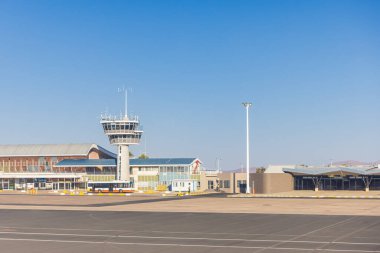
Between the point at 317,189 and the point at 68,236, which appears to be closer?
the point at 68,236

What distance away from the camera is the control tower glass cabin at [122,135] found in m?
133

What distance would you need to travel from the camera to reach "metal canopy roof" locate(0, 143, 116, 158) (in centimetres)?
14838

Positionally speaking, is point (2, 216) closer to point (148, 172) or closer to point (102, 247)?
point (102, 247)

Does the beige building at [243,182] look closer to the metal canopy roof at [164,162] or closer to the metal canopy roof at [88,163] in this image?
the metal canopy roof at [164,162]

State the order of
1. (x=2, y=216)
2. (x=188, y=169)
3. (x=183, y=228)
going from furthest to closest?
1. (x=188, y=169)
2. (x=2, y=216)
3. (x=183, y=228)

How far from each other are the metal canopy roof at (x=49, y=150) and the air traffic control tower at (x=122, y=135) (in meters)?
16.1

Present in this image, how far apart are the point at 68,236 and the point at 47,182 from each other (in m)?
108

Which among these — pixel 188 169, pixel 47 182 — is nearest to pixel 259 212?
pixel 188 169

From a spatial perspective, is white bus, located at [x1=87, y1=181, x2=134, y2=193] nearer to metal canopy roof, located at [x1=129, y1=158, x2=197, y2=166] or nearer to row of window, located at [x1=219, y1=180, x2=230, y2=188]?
metal canopy roof, located at [x1=129, y1=158, x2=197, y2=166]

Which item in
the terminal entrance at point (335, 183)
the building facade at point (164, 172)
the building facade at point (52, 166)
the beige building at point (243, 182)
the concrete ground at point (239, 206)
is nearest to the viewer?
the concrete ground at point (239, 206)

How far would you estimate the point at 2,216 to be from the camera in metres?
54.7

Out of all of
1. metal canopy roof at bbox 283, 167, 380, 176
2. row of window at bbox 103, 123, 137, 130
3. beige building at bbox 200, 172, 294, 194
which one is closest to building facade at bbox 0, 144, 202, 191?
beige building at bbox 200, 172, 294, 194

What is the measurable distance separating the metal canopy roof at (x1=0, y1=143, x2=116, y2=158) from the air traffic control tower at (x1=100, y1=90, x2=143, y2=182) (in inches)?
632

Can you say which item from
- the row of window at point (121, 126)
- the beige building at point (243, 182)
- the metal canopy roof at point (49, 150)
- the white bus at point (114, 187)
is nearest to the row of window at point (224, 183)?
the beige building at point (243, 182)
